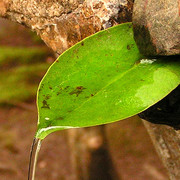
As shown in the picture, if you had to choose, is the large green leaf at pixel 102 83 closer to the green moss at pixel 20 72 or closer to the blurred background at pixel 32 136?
the blurred background at pixel 32 136

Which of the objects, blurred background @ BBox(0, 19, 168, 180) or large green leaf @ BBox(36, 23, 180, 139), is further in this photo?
blurred background @ BBox(0, 19, 168, 180)

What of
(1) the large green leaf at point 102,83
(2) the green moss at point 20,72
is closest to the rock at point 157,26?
(1) the large green leaf at point 102,83

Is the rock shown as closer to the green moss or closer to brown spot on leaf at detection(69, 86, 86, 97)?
brown spot on leaf at detection(69, 86, 86, 97)

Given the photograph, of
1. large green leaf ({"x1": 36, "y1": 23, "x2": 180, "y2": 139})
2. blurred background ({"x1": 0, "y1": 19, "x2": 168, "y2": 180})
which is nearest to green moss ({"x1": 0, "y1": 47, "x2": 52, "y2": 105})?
blurred background ({"x1": 0, "y1": 19, "x2": 168, "y2": 180})

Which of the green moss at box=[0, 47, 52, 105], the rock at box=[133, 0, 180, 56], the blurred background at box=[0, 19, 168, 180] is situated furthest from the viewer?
the green moss at box=[0, 47, 52, 105]

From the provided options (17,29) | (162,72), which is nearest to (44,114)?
(162,72)

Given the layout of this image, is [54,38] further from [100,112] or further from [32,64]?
[32,64]

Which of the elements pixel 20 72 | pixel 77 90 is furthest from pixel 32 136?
pixel 77 90
